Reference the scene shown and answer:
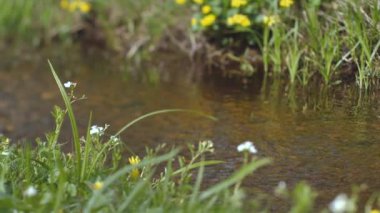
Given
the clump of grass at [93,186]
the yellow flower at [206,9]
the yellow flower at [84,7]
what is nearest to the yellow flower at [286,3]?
the yellow flower at [206,9]

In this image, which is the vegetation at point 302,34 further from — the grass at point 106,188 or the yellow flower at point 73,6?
the yellow flower at point 73,6

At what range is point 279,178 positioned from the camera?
2795 millimetres

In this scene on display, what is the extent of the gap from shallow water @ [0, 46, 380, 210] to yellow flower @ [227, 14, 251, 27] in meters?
0.29

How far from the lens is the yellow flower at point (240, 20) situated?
4168mm

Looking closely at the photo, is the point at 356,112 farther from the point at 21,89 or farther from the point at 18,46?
the point at 18,46

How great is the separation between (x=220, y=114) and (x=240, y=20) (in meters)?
0.62

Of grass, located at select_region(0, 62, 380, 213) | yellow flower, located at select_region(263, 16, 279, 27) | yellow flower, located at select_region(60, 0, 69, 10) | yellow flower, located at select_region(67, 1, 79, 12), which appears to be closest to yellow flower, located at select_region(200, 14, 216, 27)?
yellow flower, located at select_region(263, 16, 279, 27)

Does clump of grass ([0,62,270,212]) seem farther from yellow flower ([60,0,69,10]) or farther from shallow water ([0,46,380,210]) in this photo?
yellow flower ([60,0,69,10])

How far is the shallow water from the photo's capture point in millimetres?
2867

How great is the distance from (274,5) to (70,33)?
2.39 metres

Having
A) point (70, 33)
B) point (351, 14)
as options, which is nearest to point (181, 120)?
point (351, 14)

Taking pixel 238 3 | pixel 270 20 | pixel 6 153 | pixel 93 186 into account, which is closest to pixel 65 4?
pixel 238 3

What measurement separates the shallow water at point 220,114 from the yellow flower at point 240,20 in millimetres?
290

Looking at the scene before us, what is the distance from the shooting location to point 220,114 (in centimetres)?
378
